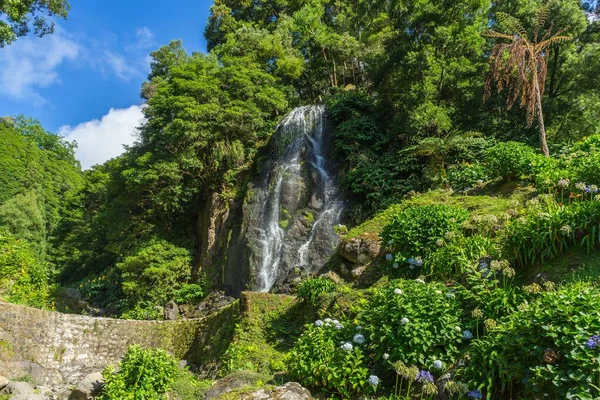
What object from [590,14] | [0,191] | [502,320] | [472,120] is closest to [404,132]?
[472,120]

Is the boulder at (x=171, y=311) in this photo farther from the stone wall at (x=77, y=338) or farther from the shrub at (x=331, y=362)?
the shrub at (x=331, y=362)

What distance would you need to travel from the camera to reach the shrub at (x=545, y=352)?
2.85 m

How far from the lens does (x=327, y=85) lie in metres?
25.1

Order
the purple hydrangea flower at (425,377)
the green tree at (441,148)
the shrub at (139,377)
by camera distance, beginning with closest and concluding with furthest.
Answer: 1. the purple hydrangea flower at (425,377)
2. the shrub at (139,377)
3. the green tree at (441,148)

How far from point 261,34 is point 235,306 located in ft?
65.0

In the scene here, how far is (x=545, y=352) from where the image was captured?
3.02m

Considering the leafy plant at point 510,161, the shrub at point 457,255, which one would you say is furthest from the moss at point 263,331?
the leafy plant at point 510,161

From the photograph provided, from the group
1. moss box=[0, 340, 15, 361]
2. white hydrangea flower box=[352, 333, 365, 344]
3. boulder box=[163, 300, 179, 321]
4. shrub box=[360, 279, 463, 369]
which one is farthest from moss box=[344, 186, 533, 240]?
boulder box=[163, 300, 179, 321]

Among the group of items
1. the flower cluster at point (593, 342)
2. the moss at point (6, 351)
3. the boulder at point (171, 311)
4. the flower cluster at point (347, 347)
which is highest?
the flower cluster at point (593, 342)

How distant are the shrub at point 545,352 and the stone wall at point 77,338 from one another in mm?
6166


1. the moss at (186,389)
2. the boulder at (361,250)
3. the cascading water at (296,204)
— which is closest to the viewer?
the moss at (186,389)

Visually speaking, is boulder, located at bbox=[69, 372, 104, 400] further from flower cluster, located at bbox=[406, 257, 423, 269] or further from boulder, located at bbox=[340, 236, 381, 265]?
flower cluster, located at bbox=[406, 257, 423, 269]

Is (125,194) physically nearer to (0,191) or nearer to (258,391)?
(258,391)

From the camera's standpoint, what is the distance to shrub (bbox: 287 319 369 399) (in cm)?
410
